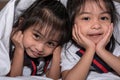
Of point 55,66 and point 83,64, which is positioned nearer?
point 83,64

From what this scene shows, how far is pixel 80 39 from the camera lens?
105 cm

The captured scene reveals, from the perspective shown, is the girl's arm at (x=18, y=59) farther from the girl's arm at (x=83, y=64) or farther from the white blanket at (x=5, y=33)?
the girl's arm at (x=83, y=64)

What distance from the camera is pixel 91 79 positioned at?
40.3 inches

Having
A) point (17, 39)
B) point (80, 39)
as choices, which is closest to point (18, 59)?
point (17, 39)

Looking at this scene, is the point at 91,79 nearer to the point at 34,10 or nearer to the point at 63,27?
the point at 63,27

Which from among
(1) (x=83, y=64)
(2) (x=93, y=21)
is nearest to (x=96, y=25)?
(2) (x=93, y=21)

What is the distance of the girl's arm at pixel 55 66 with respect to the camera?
1.10 meters

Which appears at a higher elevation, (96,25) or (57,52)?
(96,25)

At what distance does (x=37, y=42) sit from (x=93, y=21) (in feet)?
0.72

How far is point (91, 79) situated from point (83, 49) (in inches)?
5.8

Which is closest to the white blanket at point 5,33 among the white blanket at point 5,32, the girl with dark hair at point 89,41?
the white blanket at point 5,32

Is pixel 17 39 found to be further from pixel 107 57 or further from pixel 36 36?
pixel 107 57

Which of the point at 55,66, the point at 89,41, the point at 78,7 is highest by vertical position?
the point at 78,7

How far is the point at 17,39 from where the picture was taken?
107cm
